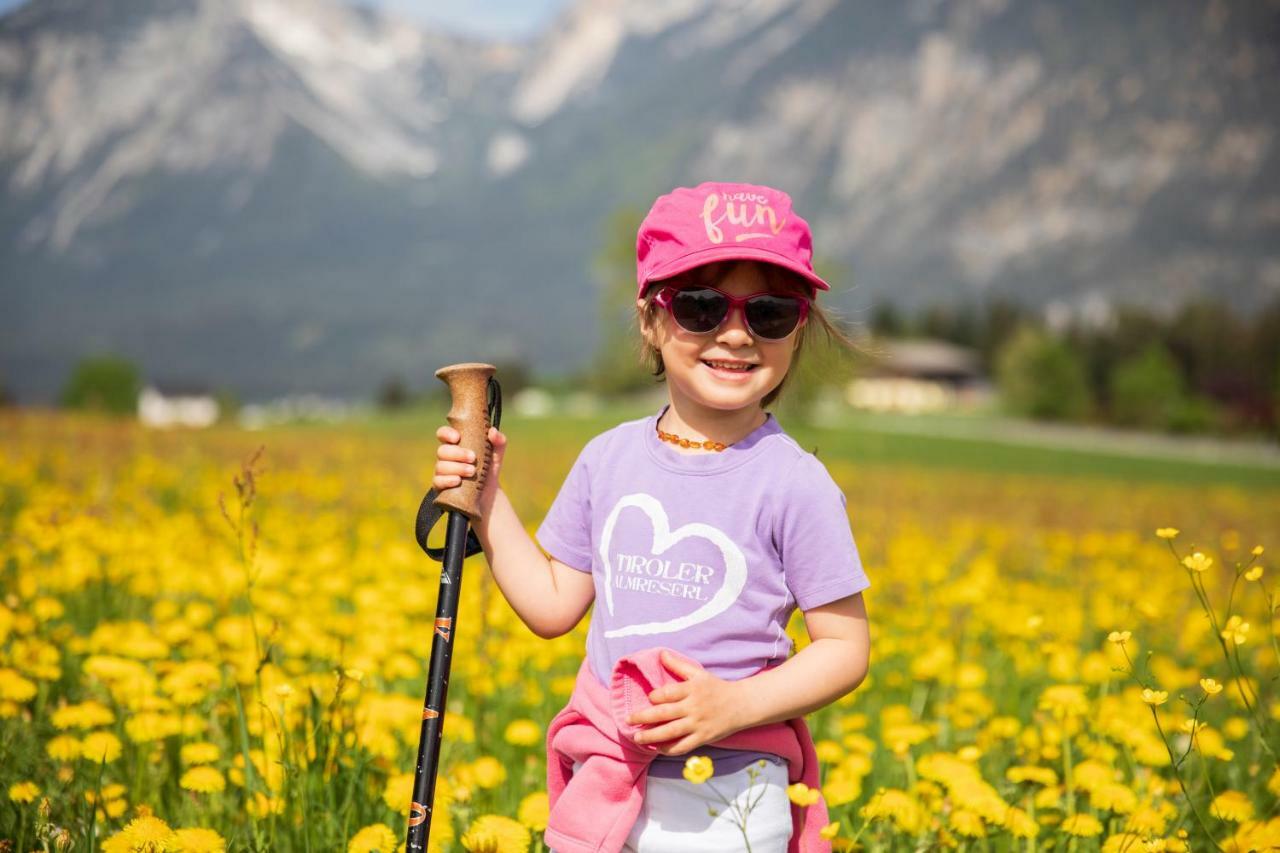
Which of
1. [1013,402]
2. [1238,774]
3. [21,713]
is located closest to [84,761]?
[21,713]

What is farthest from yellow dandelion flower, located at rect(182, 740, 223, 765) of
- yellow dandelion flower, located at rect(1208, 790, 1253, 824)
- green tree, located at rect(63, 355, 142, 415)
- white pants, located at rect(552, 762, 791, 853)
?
green tree, located at rect(63, 355, 142, 415)

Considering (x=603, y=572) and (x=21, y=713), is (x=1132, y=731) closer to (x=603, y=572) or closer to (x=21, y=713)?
(x=603, y=572)

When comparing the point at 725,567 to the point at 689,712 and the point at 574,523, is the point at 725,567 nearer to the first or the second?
the point at 689,712

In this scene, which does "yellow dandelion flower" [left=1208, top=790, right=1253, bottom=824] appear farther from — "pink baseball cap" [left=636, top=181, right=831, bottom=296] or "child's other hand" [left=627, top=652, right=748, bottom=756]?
"pink baseball cap" [left=636, top=181, right=831, bottom=296]

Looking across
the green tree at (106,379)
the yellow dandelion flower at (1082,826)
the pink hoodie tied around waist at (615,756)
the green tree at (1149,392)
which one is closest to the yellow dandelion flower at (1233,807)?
the yellow dandelion flower at (1082,826)

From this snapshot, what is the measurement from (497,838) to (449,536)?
0.53 metres

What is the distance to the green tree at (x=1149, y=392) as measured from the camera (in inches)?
2795

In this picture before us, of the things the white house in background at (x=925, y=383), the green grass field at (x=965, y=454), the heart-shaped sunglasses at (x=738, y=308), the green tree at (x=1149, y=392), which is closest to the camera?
the heart-shaped sunglasses at (x=738, y=308)

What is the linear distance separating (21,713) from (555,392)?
116m

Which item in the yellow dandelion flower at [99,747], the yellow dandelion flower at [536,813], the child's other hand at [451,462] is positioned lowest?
the yellow dandelion flower at [536,813]

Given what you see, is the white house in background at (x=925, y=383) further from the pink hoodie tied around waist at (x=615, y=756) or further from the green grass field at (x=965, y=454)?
the pink hoodie tied around waist at (x=615, y=756)

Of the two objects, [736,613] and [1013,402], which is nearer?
[736,613]

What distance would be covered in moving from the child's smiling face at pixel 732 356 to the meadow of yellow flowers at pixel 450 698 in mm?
645

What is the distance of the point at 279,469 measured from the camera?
322 inches
